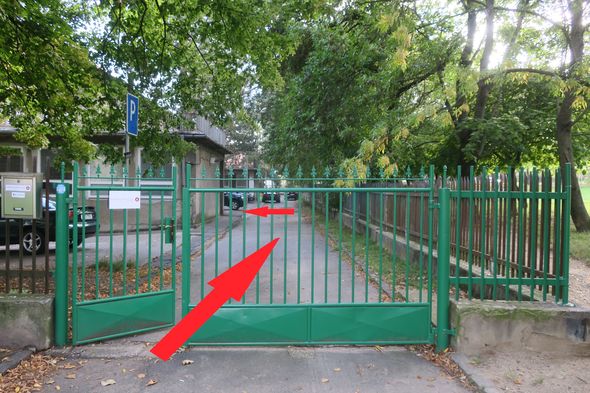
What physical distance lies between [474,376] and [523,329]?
34.1 inches

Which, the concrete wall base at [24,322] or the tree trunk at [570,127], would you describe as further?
the tree trunk at [570,127]

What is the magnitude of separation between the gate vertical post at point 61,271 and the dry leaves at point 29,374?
11.7 inches

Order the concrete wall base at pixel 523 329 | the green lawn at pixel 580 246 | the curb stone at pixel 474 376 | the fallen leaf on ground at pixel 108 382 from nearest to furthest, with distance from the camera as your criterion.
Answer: the curb stone at pixel 474 376, the fallen leaf on ground at pixel 108 382, the concrete wall base at pixel 523 329, the green lawn at pixel 580 246

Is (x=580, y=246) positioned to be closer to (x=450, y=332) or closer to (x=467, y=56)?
(x=467, y=56)

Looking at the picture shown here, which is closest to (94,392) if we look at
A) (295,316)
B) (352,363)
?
(295,316)

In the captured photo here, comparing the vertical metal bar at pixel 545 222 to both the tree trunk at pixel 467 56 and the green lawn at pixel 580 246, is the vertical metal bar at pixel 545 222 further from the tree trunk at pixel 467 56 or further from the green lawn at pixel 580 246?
the tree trunk at pixel 467 56

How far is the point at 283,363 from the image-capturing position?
412 cm

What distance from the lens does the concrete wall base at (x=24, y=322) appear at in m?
4.26

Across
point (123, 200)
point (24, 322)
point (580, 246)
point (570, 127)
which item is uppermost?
point (570, 127)

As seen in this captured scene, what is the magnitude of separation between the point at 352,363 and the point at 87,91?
7622 millimetres

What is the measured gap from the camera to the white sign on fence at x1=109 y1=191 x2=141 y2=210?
458cm

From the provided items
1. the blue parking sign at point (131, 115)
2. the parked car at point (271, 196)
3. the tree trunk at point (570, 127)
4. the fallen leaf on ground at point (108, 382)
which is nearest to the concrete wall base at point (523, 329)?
the parked car at point (271, 196)

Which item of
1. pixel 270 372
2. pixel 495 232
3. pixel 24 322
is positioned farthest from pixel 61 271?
pixel 495 232

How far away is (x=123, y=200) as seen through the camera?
4.64m
